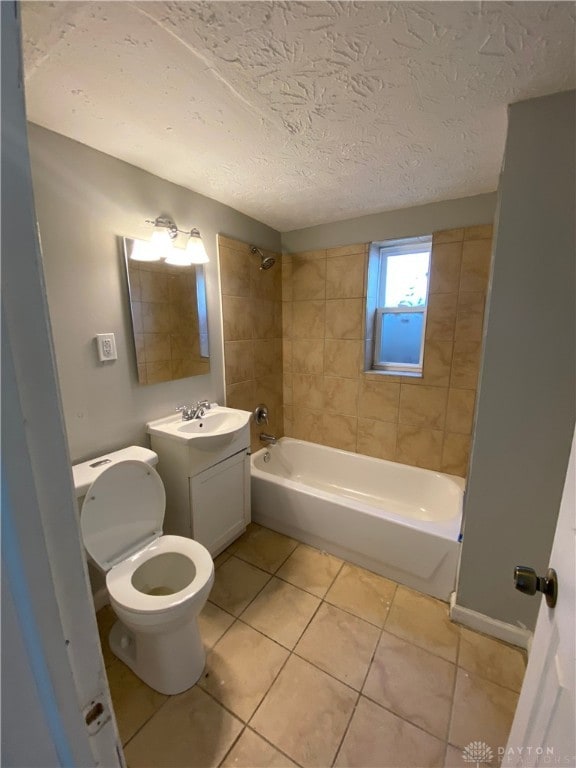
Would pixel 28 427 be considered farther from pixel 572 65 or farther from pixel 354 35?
pixel 572 65

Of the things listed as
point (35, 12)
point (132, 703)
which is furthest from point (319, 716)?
point (35, 12)

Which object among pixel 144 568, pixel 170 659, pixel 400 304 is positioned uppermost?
pixel 400 304

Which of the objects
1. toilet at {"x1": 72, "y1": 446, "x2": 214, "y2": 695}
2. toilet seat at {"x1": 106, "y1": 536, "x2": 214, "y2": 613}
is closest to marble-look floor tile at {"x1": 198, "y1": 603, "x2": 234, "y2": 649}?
toilet at {"x1": 72, "y1": 446, "x2": 214, "y2": 695}

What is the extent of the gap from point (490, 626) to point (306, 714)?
3.03 feet

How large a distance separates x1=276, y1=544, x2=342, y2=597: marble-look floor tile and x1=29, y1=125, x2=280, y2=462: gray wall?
3.71ft

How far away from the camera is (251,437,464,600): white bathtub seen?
163 centimetres

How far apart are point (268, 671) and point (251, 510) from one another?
995 mm

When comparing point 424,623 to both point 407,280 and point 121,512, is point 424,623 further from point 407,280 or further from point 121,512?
point 407,280

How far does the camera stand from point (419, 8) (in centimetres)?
76

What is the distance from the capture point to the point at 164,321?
1769mm

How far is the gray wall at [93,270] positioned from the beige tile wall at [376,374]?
1124 mm

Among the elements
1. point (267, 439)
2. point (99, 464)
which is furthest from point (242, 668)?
point (267, 439)

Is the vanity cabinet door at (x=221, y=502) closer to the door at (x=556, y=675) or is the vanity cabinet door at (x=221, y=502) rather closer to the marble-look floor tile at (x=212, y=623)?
the marble-look floor tile at (x=212, y=623)

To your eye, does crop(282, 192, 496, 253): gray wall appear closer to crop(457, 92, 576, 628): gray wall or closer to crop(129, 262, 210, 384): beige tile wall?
crop(457, 92, 576, 628): gray wall
